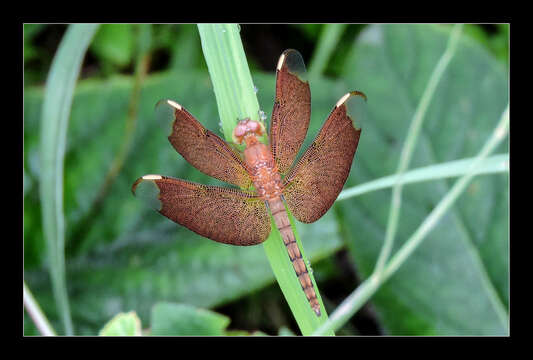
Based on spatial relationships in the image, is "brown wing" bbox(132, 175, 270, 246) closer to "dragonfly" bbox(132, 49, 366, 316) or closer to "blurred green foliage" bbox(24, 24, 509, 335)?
"dragonfly" bbox(132, 49, 366, 316)

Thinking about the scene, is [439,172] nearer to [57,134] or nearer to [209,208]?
[209,208]

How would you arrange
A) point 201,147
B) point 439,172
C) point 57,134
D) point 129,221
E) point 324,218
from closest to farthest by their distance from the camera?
point 201,147 → point 439,172 → point 57,134 → point 324,218 → point 129,221

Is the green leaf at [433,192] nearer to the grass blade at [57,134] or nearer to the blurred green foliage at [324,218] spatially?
the blurred green foliage at [324,218]

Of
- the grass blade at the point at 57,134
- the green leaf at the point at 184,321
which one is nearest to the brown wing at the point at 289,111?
the green leaf at the point at 184,321

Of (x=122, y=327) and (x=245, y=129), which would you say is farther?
(x=122, y=327)

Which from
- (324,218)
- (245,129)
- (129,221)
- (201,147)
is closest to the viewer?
(245,129)

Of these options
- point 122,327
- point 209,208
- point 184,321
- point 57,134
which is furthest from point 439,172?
point 57,134

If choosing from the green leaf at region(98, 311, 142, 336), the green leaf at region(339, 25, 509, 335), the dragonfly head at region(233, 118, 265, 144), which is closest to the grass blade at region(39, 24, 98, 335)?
the green leaf at region(98, 311, 142, 336)
